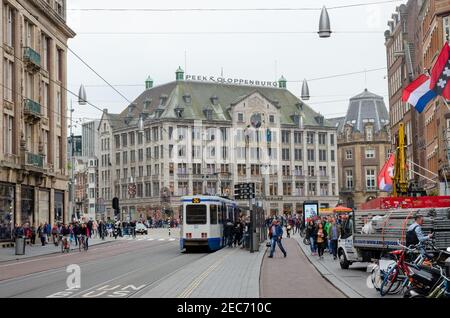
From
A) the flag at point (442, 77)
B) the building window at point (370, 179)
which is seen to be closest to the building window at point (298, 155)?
the building window at point (370, 179)

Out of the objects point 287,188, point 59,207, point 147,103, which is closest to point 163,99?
point 147,103

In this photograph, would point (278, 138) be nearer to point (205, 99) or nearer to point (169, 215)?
point (205, 99)

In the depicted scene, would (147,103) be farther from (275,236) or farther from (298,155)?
(275,236)

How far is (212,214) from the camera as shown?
4356 centimetres

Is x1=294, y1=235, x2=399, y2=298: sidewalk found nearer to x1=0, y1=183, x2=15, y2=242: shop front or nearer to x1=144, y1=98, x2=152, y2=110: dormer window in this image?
x1=0, y1=183, x2=15, y2=242: shop front

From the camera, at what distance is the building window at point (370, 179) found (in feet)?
434

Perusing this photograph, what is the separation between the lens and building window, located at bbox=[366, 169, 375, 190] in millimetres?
132250

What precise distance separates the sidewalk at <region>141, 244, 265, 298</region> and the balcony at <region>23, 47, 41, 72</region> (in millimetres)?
27416

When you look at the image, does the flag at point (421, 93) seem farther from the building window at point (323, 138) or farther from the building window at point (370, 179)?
the building window at point (323, 138)

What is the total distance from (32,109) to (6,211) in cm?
779

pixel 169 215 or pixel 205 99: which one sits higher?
pixel 205 99

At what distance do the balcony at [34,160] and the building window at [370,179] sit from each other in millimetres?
84240
